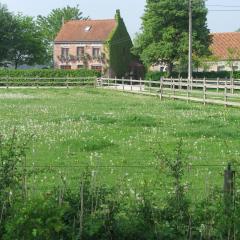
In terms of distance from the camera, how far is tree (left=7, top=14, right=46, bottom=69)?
9219cm

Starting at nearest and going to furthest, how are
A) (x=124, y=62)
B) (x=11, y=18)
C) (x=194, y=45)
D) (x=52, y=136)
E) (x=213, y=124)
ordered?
(x=52, y=136)
(x=213, y=124)
(x=194, y=45)
(x=124, y=62)
(x=11, y=18)

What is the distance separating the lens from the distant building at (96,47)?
85750 millimetres

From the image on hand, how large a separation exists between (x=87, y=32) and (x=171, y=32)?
2614 centimetres

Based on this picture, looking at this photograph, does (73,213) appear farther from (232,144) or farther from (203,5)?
(203,5)

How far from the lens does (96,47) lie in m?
88.0

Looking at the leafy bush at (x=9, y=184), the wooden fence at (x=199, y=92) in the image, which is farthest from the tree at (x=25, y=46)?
the leafy bush at (x=9, y=184)

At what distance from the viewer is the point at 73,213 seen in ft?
20.5

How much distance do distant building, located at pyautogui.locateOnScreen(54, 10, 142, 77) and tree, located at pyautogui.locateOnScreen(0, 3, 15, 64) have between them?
7519 millimetres

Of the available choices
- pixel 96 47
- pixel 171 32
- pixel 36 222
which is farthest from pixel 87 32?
pixel 36 222

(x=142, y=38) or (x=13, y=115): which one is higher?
(x=142, y=38)

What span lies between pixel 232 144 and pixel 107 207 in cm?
907

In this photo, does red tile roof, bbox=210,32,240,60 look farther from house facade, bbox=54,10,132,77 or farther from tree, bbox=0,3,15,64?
tree, bbox=0,3,15,64

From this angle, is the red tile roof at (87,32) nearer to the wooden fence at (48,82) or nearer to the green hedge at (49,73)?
the green hedge at (49,73)

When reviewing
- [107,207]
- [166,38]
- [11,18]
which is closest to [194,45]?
[166,38]
